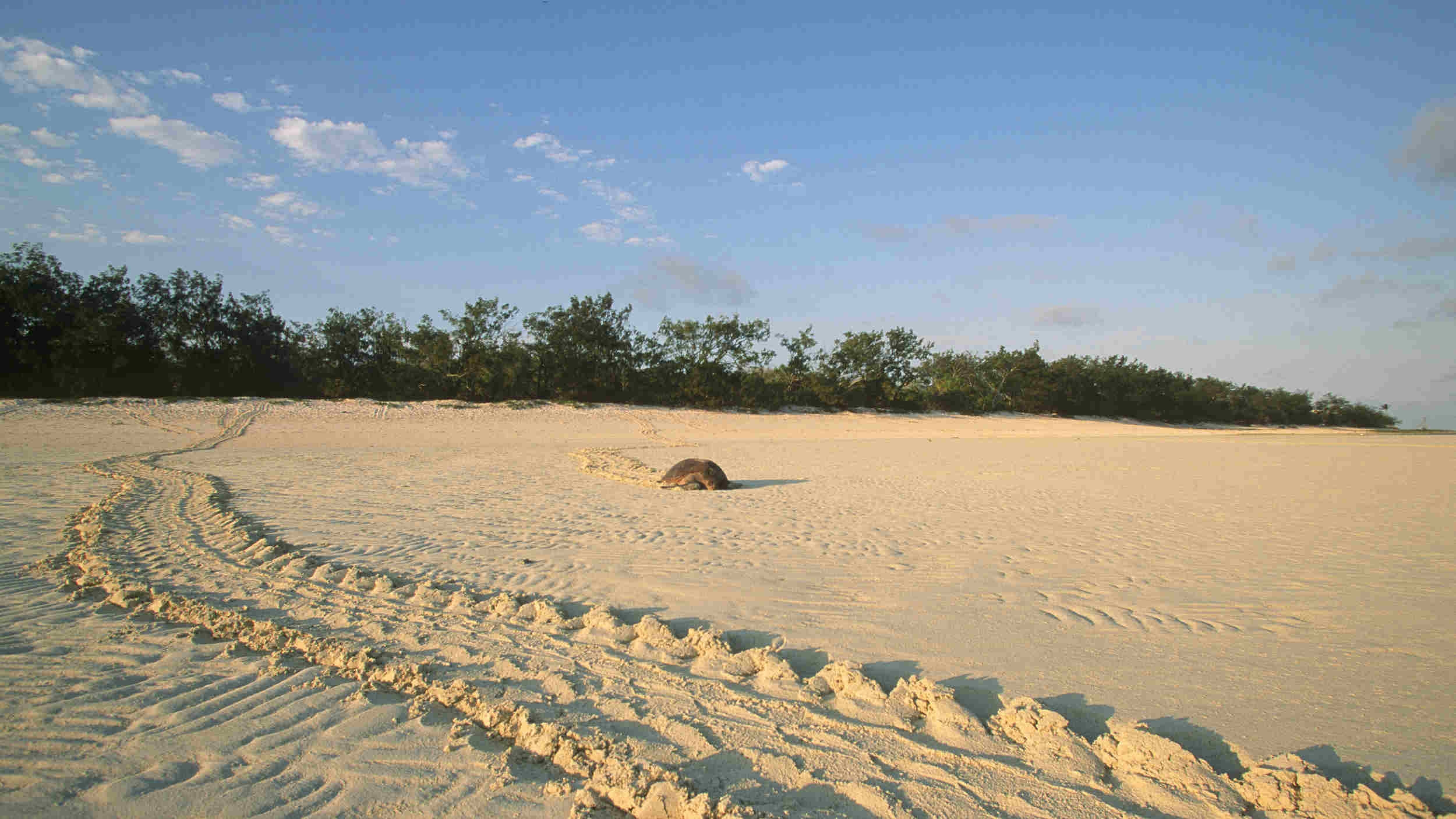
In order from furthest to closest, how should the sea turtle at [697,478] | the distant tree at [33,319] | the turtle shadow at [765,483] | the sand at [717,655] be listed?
the distant tree at [33,319]
the turtle shadow at [765,483]
the sea turtle at [697,478]
the sand at [717,655]

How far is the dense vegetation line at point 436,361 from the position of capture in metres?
23.1

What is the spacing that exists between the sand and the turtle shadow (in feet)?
5.10

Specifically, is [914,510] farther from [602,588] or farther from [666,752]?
[666,752]

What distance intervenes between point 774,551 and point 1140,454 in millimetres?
15582

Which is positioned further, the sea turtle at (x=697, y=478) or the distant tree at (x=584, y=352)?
the distant tree at (x=584, y=352)

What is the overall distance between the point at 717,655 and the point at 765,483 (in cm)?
795

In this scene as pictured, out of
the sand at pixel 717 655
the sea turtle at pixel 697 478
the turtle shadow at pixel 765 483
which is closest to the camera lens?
the sand at pixel 717 655

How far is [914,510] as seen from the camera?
29.1 feet

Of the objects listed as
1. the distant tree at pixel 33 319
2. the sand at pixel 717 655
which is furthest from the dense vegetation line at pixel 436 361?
the sand at pixel 717 655

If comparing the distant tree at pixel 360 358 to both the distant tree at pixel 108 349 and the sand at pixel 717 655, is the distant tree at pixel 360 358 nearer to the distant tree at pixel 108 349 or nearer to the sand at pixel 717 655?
the distant tree at pixel 108 349

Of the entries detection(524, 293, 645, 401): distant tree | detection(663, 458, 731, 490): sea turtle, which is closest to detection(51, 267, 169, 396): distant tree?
detection(524, 293, 645, 401): distant tree

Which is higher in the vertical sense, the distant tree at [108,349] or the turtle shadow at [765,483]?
the distant tree at [108,349]

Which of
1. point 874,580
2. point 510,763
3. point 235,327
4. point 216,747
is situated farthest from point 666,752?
point 235,327

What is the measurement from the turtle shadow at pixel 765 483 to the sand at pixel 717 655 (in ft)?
5.10
